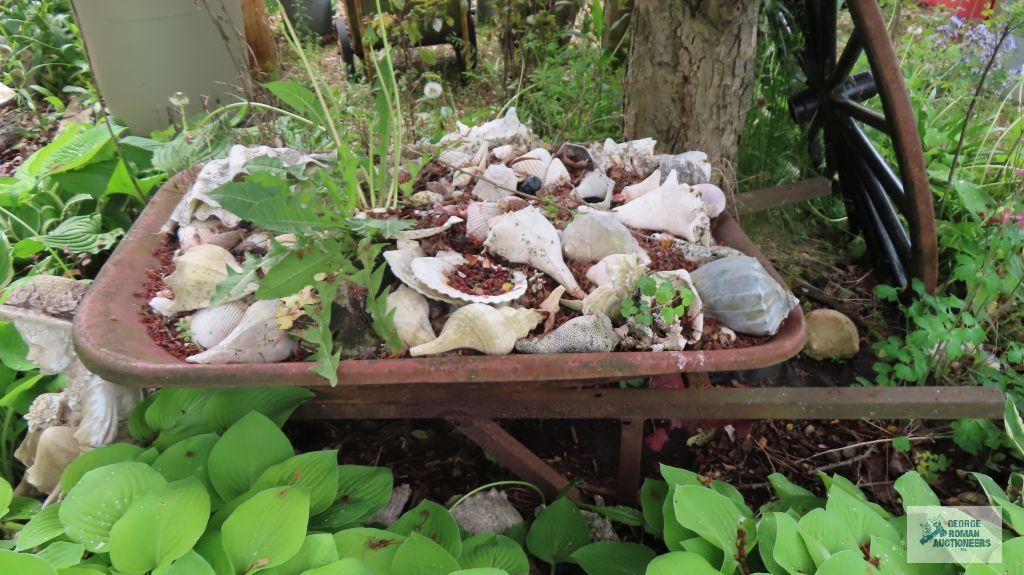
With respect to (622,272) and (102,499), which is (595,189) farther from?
(102,499)

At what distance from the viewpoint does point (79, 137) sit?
5.80 feet

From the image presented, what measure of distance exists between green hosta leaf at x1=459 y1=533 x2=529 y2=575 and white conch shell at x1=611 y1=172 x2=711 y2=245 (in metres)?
0.65

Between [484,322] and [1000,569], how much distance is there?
2.90 ft

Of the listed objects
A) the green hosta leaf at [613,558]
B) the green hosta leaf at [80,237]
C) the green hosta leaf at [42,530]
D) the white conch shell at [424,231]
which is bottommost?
the green hosta leaf at [613,558]

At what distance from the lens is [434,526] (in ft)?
3.73

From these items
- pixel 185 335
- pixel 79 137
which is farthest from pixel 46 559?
pixel 79 137

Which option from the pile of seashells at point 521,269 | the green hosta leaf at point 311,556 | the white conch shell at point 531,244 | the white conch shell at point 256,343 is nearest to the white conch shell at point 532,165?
the pile of seashells at point 521,269

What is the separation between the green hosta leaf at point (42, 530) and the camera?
103 centimetres

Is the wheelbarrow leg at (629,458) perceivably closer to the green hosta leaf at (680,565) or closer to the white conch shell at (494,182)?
the green hosta leaf at (680,565)

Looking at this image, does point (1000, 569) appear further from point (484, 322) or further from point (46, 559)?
point (46, 559)

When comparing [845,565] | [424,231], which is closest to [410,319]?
[424,231]

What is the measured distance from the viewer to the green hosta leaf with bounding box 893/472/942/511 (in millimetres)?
1128

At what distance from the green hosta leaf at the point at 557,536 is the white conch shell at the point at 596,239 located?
0.49 m

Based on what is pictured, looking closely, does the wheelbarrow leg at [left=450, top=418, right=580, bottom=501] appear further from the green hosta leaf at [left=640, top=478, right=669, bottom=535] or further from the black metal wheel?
the black metal wheel
